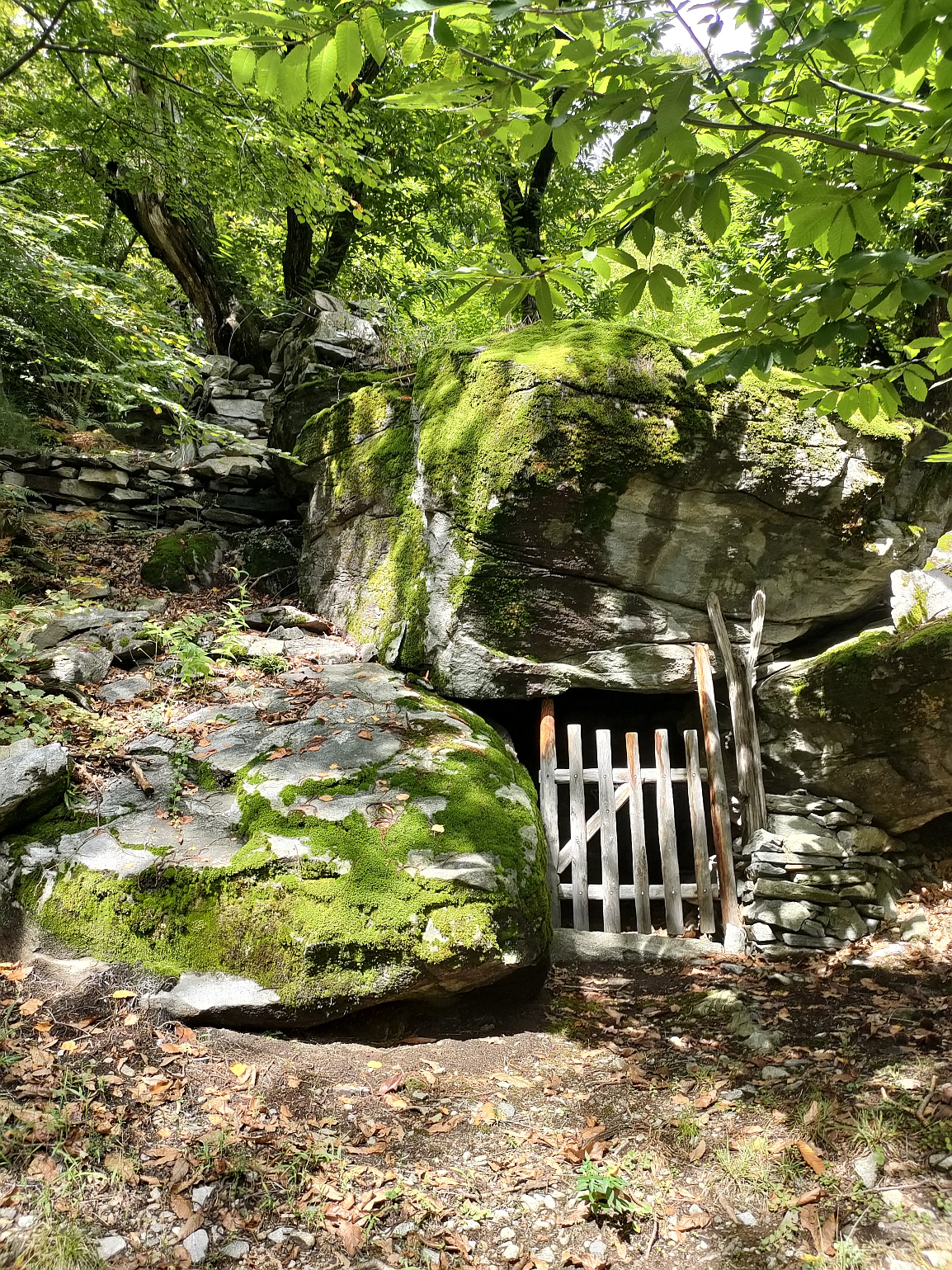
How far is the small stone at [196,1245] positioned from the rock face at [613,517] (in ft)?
11.9

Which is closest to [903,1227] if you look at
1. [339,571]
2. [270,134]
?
[339,571]

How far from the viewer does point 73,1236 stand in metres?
2.00

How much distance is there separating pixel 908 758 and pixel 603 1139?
13.9 feet

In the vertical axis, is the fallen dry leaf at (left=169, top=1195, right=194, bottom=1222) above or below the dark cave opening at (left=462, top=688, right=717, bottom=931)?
below

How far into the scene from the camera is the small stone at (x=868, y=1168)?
7.75ft

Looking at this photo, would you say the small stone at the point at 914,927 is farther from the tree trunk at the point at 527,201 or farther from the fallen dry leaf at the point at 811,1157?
the tree trunk at the point at 527,201

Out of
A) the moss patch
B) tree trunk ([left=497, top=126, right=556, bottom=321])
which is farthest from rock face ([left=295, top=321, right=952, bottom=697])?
tree trunk ([left=497, top=126, right=556, bottom=321])

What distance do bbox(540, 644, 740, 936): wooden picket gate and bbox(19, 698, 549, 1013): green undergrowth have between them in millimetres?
1431

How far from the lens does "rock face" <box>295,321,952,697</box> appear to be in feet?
17.3

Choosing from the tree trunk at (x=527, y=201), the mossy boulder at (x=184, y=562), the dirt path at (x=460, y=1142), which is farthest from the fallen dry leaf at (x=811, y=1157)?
the tree trunk at (x=527, y=201)

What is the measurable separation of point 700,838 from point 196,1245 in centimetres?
417

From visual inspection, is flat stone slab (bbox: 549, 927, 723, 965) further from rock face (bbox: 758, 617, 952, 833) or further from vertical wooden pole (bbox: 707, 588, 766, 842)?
rock face (bbox: 758, 617, 952, 833)

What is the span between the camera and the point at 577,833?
5.36 meters

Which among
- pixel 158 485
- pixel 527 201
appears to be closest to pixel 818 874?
pixel 158 485
